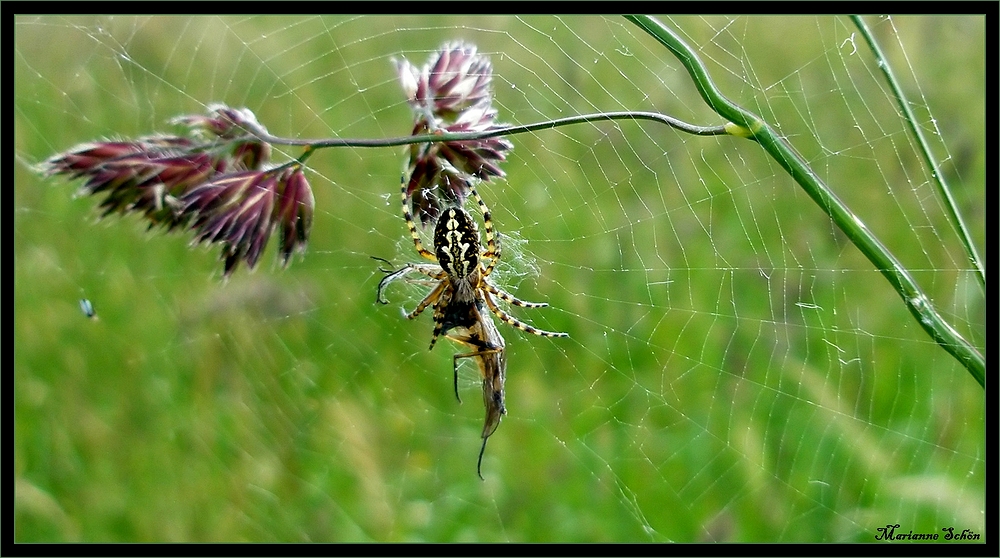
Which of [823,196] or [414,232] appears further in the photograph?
[414,232]

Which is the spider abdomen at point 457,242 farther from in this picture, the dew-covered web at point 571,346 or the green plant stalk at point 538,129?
the green plant stalk at point 538,129

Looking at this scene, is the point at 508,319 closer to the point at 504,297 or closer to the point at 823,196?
the point at 504,297

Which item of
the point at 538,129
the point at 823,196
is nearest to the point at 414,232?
the point at 538,129

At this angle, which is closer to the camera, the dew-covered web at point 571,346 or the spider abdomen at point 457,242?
the spider abdomen at point 457,242

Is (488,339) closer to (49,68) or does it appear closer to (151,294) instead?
(151,294)

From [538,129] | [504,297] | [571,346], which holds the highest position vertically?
[538,129]

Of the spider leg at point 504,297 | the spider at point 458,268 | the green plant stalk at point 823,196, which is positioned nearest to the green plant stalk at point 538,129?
the green plant stalk at point 823,196
